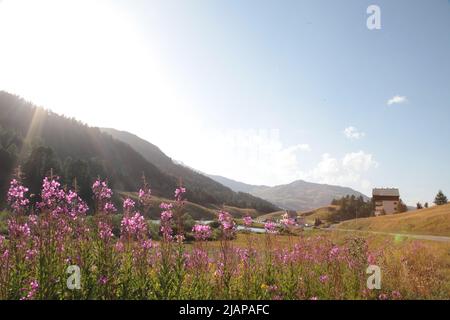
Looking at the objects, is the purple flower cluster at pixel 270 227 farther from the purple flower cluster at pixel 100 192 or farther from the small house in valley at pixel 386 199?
the small house in valley at pixel 386 199

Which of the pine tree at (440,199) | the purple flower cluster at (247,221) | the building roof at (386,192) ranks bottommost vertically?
the purple flower cluster at (247,221)

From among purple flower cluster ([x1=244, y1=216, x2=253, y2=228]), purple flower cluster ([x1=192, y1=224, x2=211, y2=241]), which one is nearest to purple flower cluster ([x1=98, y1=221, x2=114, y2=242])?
purple flower cluster ([x1=192, y1=224, x2=211, y2=241])

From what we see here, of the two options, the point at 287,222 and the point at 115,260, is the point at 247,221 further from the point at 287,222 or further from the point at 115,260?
the point at 115,260

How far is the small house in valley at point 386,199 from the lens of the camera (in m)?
117

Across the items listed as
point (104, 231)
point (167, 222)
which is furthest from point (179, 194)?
point (104, 231)

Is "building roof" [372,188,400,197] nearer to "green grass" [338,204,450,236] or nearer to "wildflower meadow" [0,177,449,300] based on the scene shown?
"green grass" [338,204,450,236]

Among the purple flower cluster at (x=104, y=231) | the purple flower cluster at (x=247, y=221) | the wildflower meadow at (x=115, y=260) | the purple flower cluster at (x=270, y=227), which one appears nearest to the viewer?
the wildflower meadow at (x=115, y=260)

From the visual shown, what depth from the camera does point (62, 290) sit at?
633 cm

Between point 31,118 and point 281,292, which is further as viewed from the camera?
point 31,118

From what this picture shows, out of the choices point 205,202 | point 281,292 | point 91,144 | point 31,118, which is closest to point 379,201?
point 205,202

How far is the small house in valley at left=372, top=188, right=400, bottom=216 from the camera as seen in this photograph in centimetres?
→ 11729

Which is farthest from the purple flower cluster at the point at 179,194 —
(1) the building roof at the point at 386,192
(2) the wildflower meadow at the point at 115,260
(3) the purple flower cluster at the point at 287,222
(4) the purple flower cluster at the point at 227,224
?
(1) the building roof at the point at 386,192
